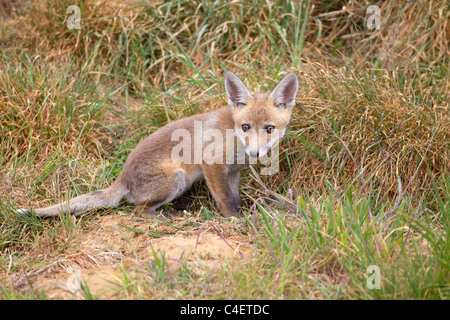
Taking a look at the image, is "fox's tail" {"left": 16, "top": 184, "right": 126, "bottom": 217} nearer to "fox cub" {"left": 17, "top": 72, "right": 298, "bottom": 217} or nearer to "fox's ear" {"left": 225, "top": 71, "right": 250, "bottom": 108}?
"fox cub" {"left": 17, "top": 72, "right": 298, "bottom": 217}

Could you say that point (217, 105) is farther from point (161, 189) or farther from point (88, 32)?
point (88, 32)

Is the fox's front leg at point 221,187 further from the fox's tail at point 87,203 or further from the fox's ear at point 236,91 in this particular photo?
the fox's tail at point 87,203

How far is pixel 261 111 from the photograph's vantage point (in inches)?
152

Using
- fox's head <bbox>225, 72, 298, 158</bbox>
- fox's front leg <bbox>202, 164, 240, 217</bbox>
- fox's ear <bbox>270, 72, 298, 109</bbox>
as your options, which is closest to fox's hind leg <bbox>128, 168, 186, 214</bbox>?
fox's front leg <bbox>202, 164, 240, 217</bbox>

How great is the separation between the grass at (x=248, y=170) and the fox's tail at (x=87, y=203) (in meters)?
0.11

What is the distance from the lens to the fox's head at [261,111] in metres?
3.81

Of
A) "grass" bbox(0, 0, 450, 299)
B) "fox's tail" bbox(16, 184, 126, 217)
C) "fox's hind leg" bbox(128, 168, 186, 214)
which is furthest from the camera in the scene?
"fox's hind leg" bbox(128, 168, 186, 214)

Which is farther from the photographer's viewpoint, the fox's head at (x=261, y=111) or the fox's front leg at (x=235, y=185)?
the fox's front leg at (x=235, y=185)

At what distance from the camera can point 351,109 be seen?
Result: 4.31 metres

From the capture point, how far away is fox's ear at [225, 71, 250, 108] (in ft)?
12.8

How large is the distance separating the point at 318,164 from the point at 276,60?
1.58 metres

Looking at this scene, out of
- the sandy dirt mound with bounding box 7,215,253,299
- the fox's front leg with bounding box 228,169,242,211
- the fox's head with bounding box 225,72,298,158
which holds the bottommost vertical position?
the sandy dirt mound with bounding box 7,215,253,299

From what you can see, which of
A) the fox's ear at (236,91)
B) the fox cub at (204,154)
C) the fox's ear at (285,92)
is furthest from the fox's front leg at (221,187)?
the fox's ear at (285,92)

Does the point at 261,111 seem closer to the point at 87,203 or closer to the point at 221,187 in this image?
the point at 221,187
